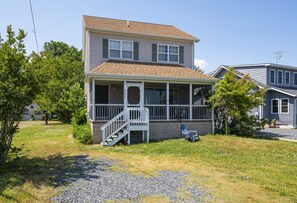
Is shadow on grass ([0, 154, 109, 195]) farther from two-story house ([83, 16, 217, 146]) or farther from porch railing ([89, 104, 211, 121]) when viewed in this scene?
porch railing ([89, 104, 211, 121])

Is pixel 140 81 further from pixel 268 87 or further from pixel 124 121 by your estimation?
pixel 268 87

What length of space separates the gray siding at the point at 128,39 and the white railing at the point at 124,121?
4955mm

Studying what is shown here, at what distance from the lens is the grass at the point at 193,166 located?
567 centimetres

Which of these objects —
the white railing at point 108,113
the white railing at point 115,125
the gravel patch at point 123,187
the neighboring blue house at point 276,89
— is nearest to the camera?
the gravel patch at point 123,187

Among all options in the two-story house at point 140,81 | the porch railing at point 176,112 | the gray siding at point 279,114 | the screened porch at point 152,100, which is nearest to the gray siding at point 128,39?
the two-story house at point 140,81

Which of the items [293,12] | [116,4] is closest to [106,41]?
[116,4]

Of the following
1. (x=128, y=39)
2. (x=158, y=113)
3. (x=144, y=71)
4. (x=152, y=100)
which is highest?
(x=128, y=39)

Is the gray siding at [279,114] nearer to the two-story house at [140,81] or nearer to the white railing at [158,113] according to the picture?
A: the two-story house at [140,81]

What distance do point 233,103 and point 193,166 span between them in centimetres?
762

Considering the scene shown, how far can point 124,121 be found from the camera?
12.8 meters

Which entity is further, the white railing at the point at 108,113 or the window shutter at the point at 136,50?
the window shutter at the point at 136,50

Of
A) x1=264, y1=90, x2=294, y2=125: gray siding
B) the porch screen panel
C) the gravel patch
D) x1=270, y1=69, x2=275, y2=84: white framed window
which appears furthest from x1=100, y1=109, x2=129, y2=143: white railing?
x1=270, y1=69, x2=275, y2=84: white framed window

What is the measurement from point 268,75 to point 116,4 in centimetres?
1886

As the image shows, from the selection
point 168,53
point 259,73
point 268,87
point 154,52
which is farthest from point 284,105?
point 154,52
